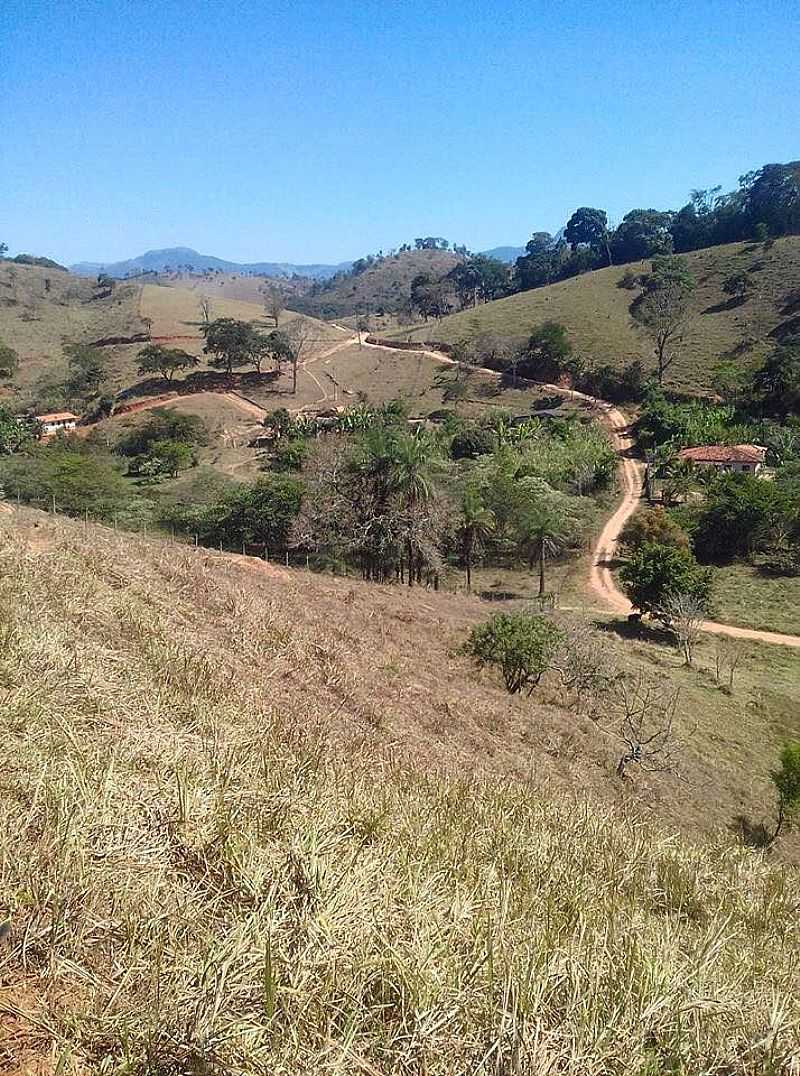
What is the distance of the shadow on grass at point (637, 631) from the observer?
22516 millimetres

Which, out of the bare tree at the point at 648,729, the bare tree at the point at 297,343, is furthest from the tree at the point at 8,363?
the bare tree at the point at 648,729

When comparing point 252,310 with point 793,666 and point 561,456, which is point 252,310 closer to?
point 561,456

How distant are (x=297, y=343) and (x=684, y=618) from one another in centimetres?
5605

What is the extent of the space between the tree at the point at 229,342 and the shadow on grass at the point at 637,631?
47.1 m

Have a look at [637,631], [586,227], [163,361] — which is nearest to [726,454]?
[637,631]

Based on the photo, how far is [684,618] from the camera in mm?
21281

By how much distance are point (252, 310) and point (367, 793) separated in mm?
106149

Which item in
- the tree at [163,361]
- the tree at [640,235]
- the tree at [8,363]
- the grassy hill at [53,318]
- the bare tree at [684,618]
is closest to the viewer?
the bare tree at [684,618]

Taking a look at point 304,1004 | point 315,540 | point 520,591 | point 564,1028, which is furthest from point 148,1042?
point 520,591

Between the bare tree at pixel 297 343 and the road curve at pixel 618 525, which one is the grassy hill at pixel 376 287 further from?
the road curve at pixel 618 525

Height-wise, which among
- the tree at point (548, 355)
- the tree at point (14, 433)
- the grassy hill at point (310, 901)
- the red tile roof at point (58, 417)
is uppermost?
the tree at point (548, 355)

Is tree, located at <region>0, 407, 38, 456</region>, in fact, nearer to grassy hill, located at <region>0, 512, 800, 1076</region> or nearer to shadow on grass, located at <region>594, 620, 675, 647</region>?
shadow on grass, located at <region>594, 620, 675, 647</region>

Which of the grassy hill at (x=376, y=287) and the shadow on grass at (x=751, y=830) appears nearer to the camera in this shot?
the shadow on grass at (x=751, y=830)

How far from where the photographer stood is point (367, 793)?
4469 millimetres
